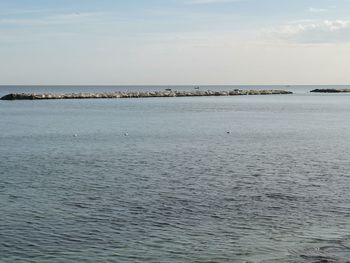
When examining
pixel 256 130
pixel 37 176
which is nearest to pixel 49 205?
pixel 37 176

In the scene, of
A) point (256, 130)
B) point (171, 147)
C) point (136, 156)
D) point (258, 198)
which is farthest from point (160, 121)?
point (258, 198)

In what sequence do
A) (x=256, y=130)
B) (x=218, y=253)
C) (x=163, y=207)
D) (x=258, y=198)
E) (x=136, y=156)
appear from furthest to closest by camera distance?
(x=256, y=130) → (x=136, y=156) → (x=258, y=198) → (x=163, y=207) → (x=218, y=253)

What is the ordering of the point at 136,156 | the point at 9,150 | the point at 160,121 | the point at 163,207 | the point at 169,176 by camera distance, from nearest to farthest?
1. the point at 163,207
2. the point at 169,176
3. the point at 136,156
4. the point at 9,150
5. the point at 160,121

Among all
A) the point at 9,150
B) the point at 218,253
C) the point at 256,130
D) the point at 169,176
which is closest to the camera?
the point at 218,253

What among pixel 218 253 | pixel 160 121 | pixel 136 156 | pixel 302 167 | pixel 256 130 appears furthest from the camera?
pixel 160 121

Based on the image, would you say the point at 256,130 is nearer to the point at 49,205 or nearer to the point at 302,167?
the point at 302,167

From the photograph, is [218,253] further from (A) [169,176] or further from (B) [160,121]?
(B) [160,121]

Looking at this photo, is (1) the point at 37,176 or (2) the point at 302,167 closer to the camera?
(1) the point at 37,176

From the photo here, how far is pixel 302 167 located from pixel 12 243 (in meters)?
19.6

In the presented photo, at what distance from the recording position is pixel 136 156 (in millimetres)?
38062

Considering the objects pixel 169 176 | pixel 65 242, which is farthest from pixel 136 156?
pixel 65 242

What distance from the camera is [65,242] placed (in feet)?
58.6

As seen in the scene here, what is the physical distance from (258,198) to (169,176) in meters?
6.66

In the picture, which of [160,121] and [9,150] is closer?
[9,150]
